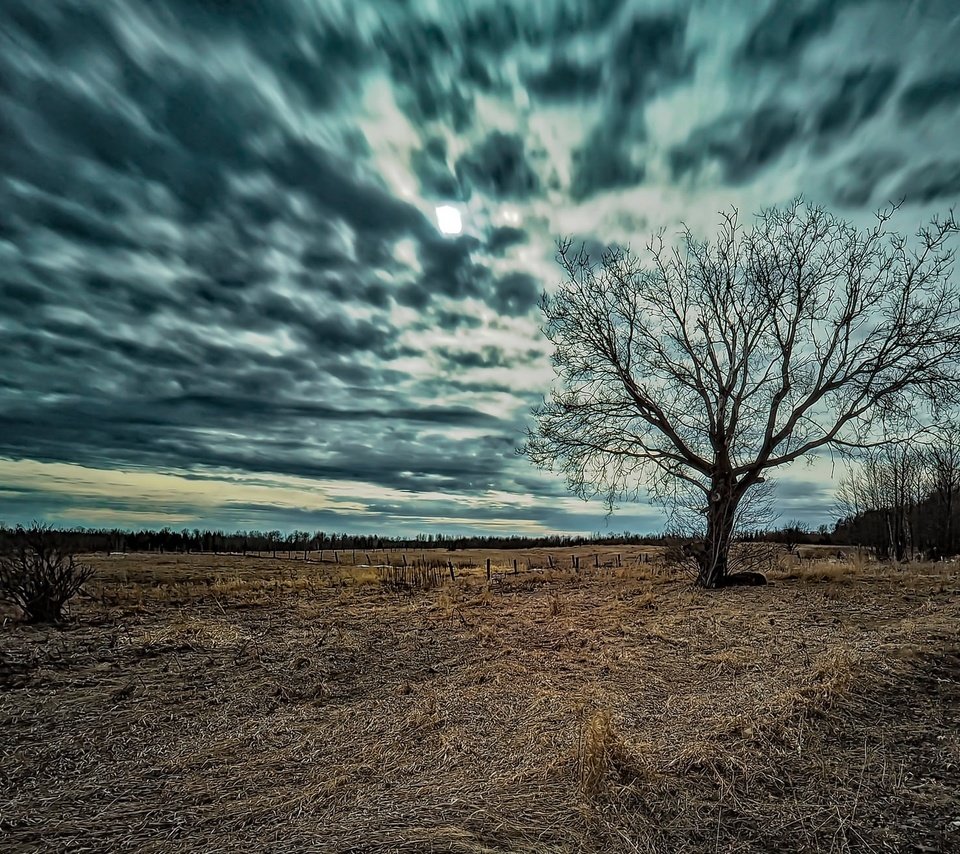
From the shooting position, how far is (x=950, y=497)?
99.6ft

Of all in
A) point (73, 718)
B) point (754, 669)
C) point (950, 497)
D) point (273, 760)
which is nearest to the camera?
point (273, 760)

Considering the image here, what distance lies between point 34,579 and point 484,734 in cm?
868

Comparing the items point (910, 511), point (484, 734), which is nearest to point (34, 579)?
point (484, 734)

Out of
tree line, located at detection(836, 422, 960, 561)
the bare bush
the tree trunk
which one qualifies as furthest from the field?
tree line, located at detection(836, 422, 960, 561)

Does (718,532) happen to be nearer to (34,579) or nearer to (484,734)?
(484,734)

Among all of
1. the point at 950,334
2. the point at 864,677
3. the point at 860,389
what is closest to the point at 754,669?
the point at 864,677

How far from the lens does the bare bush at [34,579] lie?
945cm

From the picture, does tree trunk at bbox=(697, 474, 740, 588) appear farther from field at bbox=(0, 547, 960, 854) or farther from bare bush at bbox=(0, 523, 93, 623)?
bare bush at bbox=(0, 523, 93, 623)

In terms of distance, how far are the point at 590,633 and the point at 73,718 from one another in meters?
6.98

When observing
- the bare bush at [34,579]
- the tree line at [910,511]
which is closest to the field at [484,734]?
the bare bush at [34,579]

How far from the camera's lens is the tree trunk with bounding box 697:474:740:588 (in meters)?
14.8

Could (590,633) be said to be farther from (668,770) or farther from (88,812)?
(88,812)

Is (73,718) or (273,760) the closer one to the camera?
(273,760)

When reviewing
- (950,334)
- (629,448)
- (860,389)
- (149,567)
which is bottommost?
(149,567)
